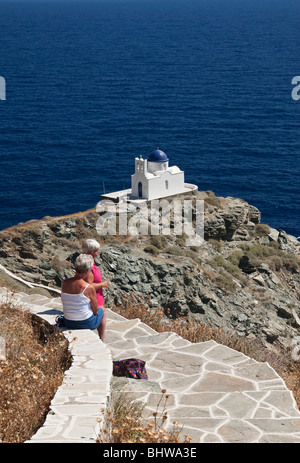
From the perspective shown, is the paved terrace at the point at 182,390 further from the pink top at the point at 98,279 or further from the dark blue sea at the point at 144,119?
the dark blue sea at the point at 144,119

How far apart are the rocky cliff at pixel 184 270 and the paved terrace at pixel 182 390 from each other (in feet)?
48.7

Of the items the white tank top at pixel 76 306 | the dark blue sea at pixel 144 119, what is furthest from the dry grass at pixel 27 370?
the dark blue sea at pixel 144 119

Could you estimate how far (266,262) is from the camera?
39500mm

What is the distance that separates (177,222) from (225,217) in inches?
144

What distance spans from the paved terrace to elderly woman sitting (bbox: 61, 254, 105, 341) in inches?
12.4

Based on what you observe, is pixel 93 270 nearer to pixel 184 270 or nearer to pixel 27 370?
pixel 27 370

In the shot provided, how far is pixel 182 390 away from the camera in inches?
392

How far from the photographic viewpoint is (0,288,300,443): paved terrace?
24.4 feet
